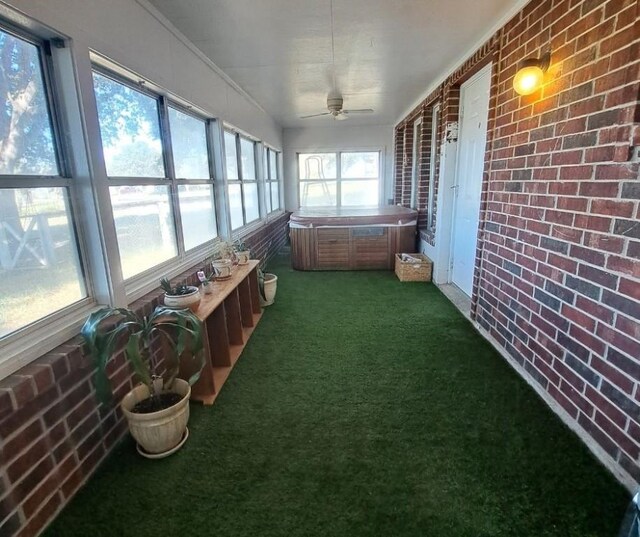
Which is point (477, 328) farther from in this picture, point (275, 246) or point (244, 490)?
point (275, 246)

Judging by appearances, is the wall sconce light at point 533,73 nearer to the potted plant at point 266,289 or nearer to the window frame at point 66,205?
the window frame at point 66,205

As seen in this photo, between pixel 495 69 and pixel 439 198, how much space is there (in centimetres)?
167

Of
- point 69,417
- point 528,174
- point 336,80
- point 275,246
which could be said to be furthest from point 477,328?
point 275,246

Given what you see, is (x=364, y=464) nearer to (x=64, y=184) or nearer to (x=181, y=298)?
(x=181, y=298)

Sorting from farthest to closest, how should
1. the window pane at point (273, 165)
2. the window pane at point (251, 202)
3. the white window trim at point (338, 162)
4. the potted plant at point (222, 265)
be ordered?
the white window trim at point (338, 162) < the window pane at point (273, 165) < the window pane at point (251, 202) < the potted plant at point (222, 265)

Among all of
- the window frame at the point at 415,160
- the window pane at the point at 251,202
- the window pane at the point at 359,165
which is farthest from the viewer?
the window pane at the point at 359,165

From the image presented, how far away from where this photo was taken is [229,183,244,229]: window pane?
4266 millimetres

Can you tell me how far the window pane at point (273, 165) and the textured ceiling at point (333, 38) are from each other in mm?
2195

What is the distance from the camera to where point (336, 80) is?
12.8ft

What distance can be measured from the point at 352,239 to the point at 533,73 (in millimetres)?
3135

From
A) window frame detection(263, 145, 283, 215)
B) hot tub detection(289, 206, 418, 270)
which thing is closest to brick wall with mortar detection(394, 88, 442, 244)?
hot tub detection(289, 206, 418, 270)

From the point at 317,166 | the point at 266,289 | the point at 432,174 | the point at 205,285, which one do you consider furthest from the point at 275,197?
the point at 205,285

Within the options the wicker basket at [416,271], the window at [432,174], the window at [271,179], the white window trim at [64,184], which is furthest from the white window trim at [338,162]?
the white window trim at [64,184]

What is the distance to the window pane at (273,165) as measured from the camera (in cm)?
656
